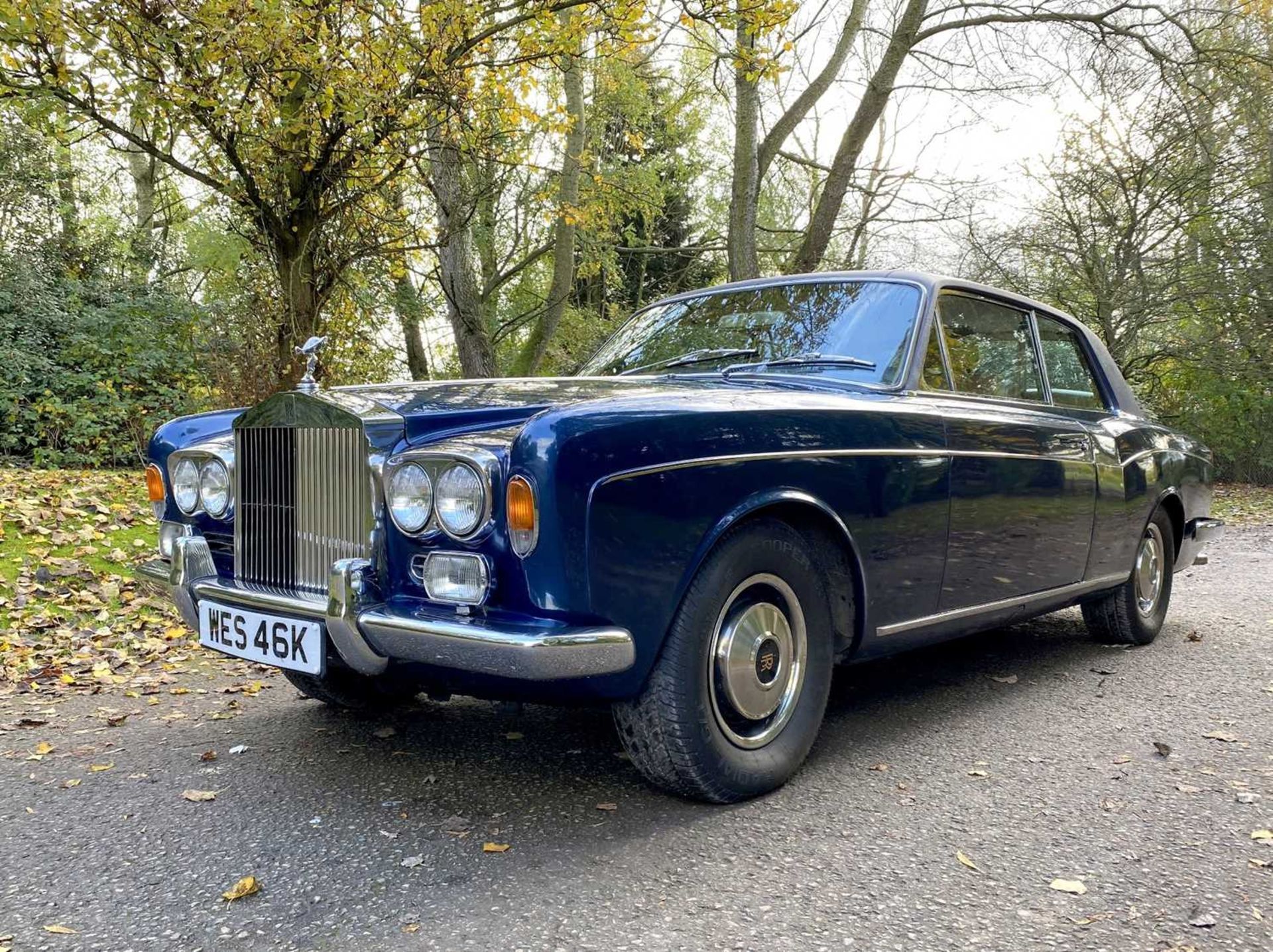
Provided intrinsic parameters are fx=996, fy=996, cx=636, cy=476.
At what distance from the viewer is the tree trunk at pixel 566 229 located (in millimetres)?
14320

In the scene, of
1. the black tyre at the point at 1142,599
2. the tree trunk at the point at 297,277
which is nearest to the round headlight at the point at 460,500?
the black tyre at the point at 1142,599

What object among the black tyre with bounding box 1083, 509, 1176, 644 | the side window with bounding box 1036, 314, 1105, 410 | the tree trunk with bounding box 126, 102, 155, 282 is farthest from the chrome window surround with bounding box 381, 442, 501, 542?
the tree trunk with bounding box 126, 102, 155, 282

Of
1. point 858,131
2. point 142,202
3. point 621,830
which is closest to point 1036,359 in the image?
point 621,830

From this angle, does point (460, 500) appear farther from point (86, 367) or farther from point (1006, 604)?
point (86, 367)

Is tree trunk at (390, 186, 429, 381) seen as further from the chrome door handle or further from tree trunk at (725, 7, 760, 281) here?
the chrome door handle

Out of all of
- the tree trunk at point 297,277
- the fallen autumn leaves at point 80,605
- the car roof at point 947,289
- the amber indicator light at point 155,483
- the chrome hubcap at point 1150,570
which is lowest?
the fallen autumn leaves at point 80,605

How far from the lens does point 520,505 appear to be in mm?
2373

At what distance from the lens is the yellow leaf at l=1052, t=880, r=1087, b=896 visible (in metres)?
2.29

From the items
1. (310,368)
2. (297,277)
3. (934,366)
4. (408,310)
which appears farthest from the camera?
(408,310)

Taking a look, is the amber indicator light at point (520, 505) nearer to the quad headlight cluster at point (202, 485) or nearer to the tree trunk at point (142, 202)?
the quad headlight cluster at point (202, 485)

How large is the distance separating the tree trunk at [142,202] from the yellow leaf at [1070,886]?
8.05 metres

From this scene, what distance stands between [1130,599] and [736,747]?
117 inches

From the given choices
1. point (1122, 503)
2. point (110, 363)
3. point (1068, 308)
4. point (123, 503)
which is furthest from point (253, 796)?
point (1068, 308)

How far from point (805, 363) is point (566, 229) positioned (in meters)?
13.4
